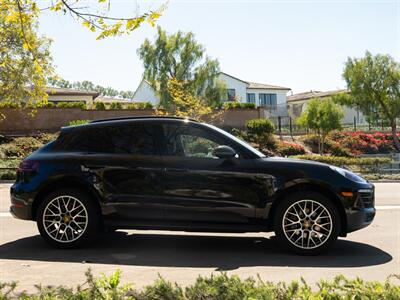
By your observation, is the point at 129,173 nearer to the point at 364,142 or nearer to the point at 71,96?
the point at 364,142

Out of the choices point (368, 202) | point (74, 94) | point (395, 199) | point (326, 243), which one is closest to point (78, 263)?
point (326, 243)

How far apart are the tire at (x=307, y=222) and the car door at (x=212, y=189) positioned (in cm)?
36

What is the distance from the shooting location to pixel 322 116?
33.6m

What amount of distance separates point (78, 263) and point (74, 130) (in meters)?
1.91

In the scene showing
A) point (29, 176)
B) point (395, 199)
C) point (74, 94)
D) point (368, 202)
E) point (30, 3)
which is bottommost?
point (395, 199)

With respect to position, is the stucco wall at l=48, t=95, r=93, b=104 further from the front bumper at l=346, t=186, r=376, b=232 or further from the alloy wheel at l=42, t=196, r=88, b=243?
the front bumper at l=346, t=186, r=376, b=232

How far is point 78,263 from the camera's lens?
5387 millimetres

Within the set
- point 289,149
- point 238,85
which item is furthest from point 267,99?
point 289,149

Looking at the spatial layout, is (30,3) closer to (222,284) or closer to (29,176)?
(29,176)

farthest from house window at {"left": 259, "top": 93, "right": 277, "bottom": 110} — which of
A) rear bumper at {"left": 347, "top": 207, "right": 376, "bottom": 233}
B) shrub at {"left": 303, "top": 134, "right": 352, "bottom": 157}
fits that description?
rear bumper at {"left": 347, "top": 207, "right": 376, "bottom": 233}

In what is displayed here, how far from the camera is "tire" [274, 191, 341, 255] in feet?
18.5

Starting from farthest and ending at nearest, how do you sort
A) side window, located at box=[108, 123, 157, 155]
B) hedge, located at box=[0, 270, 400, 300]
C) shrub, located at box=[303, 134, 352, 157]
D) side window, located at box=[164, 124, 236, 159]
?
shrub, located at box=[303, 134, 352, 157] → side window, located at box=[108, 123, 157, 155] → side window, located at box=[164, 124, 236, 159] → hedge, located at box=[0, 270, 400, 300]

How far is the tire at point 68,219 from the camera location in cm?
594

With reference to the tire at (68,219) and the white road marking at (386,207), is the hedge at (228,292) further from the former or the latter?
the white road marking at (386,207)
